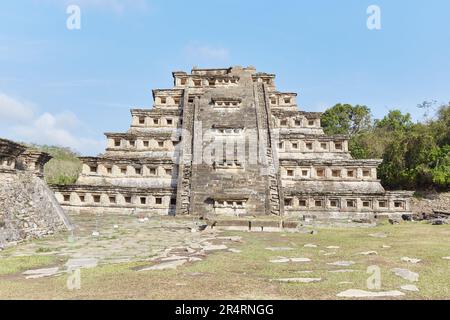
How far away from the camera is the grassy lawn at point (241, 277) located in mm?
5229

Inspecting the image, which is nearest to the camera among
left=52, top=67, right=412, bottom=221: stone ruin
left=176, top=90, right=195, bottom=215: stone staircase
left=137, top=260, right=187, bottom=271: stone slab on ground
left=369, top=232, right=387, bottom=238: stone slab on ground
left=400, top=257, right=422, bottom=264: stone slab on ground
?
left=137, top=260, right=187, bottom=271: stone slab on ground

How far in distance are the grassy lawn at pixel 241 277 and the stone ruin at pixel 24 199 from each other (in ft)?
8.73

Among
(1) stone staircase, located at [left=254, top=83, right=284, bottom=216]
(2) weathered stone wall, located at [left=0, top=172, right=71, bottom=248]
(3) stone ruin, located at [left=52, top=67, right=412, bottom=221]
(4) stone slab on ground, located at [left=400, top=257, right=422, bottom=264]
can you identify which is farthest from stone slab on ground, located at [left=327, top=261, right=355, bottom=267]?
(1) stone staircase, located at [left=254, top=83, right=284, bottom=216]

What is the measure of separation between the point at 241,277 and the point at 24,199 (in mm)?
8836

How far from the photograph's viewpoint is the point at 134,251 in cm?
916

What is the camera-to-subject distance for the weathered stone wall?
10.1m

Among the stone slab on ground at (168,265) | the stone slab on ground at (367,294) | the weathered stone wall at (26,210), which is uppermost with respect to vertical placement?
the weathered stone wall at (26,210)

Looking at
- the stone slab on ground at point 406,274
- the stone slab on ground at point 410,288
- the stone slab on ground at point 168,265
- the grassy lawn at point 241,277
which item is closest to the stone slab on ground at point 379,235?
the grassy lawn at point 241,277

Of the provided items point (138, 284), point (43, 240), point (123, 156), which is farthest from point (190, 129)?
point (138, 284)

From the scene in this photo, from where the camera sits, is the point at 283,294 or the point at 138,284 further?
the point at 138,284

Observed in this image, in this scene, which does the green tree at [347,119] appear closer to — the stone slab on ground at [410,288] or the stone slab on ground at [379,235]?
the stone slab on ground at [379,235]

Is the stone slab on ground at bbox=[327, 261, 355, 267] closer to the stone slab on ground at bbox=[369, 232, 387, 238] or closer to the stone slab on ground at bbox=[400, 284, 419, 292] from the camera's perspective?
the stone slab on ground at bbox=[400, 284, 419, 292]
